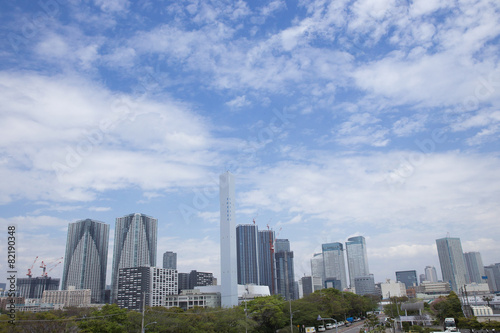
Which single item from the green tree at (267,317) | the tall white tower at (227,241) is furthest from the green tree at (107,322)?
the tall white tower at (227,241)

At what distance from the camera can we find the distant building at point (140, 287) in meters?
176

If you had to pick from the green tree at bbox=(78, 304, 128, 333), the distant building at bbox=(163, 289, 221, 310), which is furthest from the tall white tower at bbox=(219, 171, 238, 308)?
the green tree at bbox=(78, 304, 128, 333)

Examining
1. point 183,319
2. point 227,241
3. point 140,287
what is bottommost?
point 183,319

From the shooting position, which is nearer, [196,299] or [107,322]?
[107,322]

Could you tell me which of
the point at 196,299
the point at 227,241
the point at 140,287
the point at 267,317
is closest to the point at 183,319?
the point at 267,317

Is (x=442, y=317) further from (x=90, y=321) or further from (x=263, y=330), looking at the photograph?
(x=90, y=321)

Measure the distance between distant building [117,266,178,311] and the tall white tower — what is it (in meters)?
77.1

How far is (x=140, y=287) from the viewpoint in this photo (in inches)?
6959

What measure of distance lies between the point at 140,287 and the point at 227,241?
91762 mm

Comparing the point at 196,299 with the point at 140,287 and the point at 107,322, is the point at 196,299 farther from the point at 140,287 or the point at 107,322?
the point at 107,322

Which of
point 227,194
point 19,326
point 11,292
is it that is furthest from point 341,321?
point 11,292

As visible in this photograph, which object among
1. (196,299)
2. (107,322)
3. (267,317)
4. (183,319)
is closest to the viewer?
(107,322)

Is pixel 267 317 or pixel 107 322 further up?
pixel 107 322

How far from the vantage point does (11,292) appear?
28.0m
